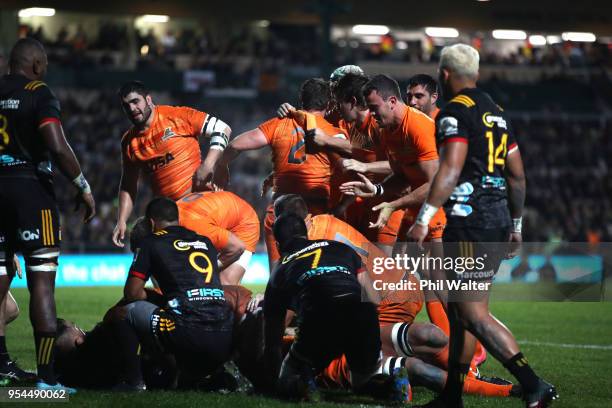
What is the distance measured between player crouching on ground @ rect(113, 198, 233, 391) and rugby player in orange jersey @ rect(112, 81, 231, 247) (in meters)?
2.32

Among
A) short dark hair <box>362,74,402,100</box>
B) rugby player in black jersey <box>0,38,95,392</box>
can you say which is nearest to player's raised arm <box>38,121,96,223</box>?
rugby player in black jersey <box>0,38,95,392</box>

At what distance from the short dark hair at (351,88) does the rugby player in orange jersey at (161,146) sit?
135cm

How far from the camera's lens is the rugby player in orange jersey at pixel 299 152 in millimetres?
9203

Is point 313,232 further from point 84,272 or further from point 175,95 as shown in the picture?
point 175,95

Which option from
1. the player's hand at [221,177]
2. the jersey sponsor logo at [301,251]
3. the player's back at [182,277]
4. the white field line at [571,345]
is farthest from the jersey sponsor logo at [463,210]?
the white field line at [571,345]

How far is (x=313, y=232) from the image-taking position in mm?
7902

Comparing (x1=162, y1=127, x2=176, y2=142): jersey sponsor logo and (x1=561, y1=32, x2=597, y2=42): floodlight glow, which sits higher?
(x1=561, y1=32, x2=597, y2=42): floodlight glow

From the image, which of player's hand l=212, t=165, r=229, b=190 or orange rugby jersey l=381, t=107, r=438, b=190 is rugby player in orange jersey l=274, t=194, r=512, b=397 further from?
player's hand l=212, t=165, r=229, b=190

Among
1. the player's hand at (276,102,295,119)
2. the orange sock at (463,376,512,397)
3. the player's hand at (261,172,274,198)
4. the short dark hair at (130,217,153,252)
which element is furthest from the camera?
the player's hand at (261,172,274,198)

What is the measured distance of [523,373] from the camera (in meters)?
6.00

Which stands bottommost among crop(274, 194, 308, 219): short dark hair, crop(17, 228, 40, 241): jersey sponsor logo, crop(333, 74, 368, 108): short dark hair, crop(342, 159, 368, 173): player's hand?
crop(17, 228, 40, 241): jersey sponsor logo

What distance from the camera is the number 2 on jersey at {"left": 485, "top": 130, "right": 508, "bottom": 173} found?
624 centimetres

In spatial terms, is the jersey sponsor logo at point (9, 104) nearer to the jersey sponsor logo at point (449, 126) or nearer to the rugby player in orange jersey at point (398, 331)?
the rugby player in orange jersey at point (398, 331)

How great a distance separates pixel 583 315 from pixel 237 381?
30.2 feet
